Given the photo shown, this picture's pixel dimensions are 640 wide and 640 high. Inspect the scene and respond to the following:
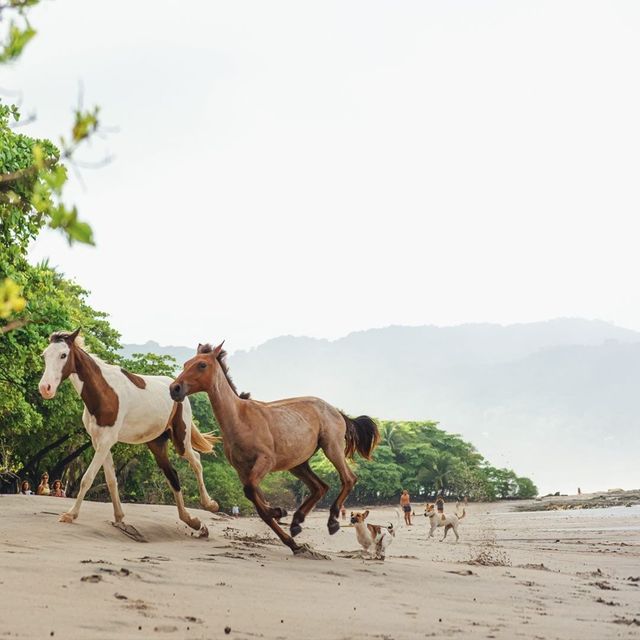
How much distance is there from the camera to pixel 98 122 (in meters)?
2.22

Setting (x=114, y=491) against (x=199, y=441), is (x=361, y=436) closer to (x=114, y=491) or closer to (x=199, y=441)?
(x=199, y=441)

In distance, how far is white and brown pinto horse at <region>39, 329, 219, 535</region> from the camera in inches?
428

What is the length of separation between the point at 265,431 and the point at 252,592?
11.5 feet

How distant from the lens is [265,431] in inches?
416

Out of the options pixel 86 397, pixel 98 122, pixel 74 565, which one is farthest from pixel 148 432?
pixel 98 122

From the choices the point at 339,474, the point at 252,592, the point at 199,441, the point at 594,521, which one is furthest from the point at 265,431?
the point at 594,521

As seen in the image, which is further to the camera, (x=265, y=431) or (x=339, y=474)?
(x=339, y=474)

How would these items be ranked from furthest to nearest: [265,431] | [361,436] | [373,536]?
[361,436] → [373,536] → [265,431]

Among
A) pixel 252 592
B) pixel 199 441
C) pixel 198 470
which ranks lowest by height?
pixel 252 592

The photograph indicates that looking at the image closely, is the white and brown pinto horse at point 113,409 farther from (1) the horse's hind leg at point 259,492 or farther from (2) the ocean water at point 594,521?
(2) the ocean water at point 594,521

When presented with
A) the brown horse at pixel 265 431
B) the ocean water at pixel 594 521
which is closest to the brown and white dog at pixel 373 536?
the brown horse at pixel 265 431

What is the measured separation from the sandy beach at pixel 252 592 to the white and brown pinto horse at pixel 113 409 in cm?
70

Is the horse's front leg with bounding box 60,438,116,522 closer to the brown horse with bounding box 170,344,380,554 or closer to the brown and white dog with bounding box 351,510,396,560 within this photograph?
the brown horse with bounding box 170,344,380,554

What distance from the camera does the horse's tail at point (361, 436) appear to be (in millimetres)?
12180
